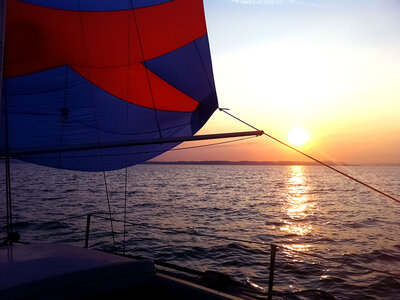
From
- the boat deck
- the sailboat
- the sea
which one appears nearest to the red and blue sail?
the sailboat

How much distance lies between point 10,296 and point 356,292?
30.7ft

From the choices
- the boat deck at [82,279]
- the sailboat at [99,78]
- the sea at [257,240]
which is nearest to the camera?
the boat deck at [82,279]

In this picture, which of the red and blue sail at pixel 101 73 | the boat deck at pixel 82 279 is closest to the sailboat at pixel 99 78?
the red and blue sail at pixel 101 73

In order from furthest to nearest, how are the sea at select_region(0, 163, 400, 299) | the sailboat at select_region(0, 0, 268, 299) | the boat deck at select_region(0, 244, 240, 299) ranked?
the sea at select_region(0, 163, 400, 299)
the sailboat at select_region(0, 0, 268, 299)
the boat deck at select_region(0, 244, 240, 299)

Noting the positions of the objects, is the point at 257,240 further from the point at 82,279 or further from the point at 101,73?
the point at 82,279

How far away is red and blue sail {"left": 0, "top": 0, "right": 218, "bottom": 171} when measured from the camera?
5.41 m

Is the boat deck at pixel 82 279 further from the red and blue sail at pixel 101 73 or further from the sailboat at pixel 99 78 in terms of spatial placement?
the red and blue sail at pixel 101 73

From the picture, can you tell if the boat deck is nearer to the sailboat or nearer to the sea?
the sea

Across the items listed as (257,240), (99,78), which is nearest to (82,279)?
(99,78)

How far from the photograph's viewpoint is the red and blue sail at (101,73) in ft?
17.7

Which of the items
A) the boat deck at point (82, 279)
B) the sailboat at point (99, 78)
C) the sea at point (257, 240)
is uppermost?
the sailboat at point (99, 78)

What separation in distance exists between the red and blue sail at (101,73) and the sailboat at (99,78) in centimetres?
2

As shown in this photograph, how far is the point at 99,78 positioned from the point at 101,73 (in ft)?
0.31

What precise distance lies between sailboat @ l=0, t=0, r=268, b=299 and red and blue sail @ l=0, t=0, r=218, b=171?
16 mm
